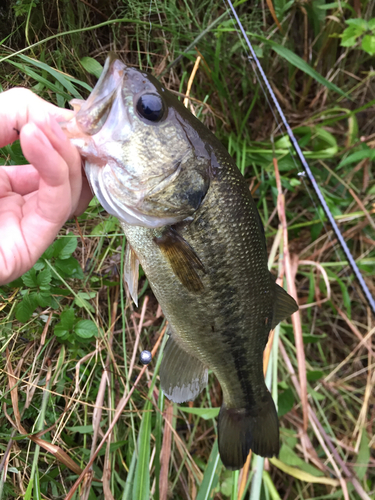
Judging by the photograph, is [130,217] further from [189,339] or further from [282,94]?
[282,94]

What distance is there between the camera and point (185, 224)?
1110 millimetres

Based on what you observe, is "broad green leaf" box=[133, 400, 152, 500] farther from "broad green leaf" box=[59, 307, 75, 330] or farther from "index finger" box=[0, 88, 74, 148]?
"index finger" box=[0, 88, 74, 148]

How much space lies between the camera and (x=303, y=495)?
2.17m

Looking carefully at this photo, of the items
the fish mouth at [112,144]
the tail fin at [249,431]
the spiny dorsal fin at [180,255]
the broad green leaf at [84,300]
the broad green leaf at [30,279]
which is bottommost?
the tail fin at [249,431]

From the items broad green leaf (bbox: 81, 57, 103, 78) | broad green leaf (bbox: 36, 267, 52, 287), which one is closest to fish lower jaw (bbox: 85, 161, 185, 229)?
broad green leaf (bbox: 36, 267, 52, 287)

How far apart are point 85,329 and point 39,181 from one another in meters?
1.01

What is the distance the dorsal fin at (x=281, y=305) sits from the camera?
1.41 m

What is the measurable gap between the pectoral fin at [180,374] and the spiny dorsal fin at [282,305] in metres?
0.42

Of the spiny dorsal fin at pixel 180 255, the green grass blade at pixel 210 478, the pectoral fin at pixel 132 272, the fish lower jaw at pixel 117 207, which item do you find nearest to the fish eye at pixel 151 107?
the fish lower jaw at pixel 117 207

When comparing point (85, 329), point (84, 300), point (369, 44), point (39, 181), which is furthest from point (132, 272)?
point (369, 44)

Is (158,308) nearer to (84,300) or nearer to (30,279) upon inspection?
(84,300)

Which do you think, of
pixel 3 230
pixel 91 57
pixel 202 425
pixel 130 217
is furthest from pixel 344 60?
pixel 202 425

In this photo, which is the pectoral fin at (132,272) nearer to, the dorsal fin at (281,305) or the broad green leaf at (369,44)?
the dorsal fin at (281,305)

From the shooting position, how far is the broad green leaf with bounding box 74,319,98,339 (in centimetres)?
177
